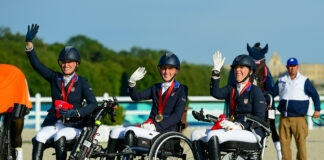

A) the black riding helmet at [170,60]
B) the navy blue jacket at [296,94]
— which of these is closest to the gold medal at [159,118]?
the black riding helmet at [170,60]

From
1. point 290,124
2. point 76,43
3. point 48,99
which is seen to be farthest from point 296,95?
point 76,43

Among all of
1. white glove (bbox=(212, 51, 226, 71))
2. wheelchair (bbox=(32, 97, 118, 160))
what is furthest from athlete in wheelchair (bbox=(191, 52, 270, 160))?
wheelchair (bbox=(32, 97, 118, 160))

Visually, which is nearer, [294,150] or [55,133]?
[55,133]

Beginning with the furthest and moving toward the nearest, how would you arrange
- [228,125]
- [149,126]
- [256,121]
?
1. [149,126]
2. [256,121]
3. [228,125]

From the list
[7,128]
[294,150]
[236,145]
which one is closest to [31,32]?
[7,128]

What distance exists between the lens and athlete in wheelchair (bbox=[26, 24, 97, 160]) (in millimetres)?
5895

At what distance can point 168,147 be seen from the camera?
577cm

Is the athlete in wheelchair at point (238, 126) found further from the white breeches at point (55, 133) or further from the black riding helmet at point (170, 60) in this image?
the white breeches at point (55, 133)

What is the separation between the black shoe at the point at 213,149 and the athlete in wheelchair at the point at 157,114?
0.58 meters

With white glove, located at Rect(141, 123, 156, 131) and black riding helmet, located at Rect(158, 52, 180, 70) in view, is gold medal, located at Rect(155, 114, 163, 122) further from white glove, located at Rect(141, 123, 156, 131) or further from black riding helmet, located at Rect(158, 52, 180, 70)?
black riding helmet, located at Rect(158, 52, 180, 70)

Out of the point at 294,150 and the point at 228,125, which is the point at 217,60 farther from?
the point at 294,150

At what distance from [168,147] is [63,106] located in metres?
1.26

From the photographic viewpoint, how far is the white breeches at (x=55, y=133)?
19.4 ft

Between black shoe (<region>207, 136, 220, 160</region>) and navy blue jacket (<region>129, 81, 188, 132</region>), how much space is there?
0.76 metres
